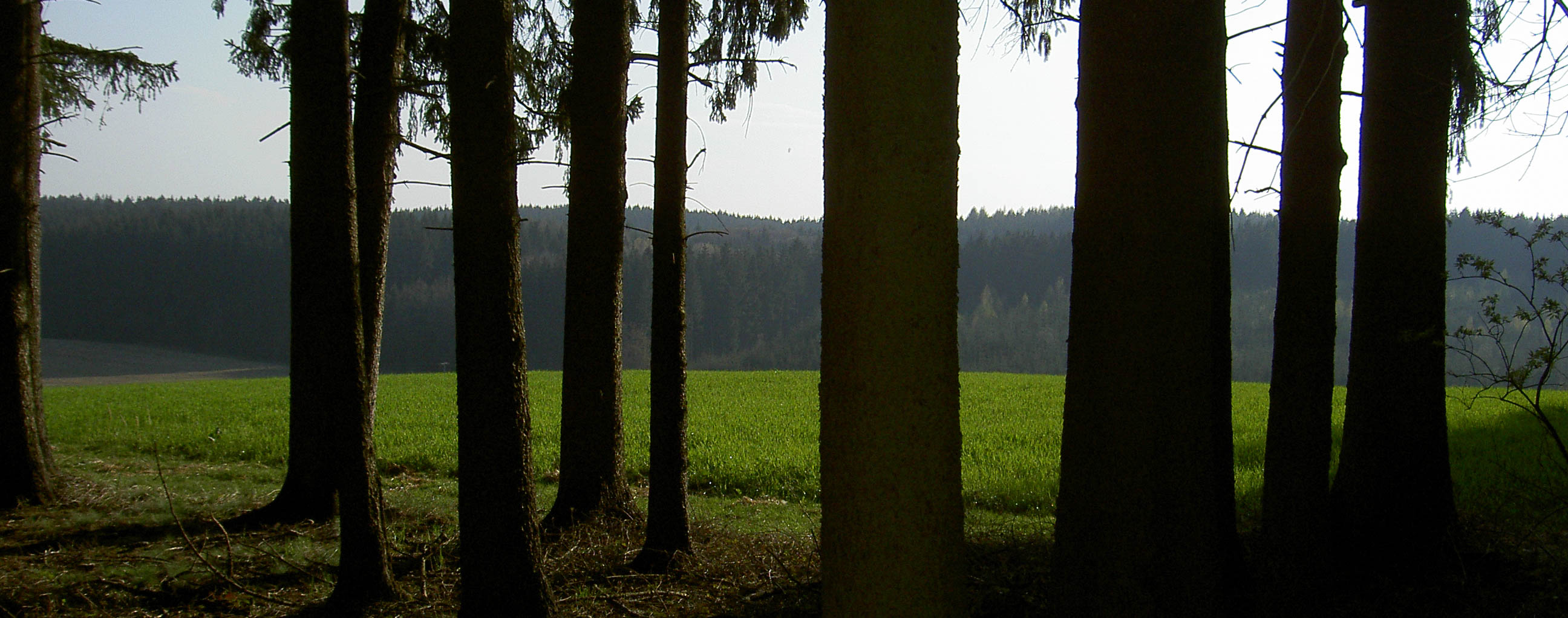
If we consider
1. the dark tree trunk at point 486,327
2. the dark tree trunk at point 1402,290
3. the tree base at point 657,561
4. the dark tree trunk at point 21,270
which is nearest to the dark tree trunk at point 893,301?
the dark tree trunk at point 486,327

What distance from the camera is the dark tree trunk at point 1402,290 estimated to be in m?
5.13

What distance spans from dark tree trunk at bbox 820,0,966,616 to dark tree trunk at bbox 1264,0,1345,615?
3526 mm

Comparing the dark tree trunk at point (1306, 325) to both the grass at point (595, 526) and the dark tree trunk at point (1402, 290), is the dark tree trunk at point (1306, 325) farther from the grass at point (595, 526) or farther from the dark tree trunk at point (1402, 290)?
the dark tree trunk at point (1402, 290)

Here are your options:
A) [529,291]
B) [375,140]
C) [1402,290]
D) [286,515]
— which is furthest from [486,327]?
[529,291]

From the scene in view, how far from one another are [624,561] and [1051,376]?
1089 inches

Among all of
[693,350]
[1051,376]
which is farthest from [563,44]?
[693,350]

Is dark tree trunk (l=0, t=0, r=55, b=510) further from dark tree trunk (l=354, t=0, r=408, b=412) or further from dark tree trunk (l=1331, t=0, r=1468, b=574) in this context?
dark tree trunk (l=1331, t=0, r=1468, b=574)

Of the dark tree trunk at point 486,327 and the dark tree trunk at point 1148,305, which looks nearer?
the dark tree trunk at point 1148,305

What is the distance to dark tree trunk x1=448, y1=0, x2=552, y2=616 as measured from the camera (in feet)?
13.2

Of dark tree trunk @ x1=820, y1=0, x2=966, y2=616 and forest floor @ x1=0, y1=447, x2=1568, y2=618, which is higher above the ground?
dark tree trunk @ x1=820, y1=0, x2=966, y2=616

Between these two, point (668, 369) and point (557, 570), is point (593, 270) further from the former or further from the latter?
point (557, 570)

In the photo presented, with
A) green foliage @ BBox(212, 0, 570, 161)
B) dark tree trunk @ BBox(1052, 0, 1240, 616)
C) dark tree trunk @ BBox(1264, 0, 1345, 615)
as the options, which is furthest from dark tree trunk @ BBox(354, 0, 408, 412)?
dark tree trunk @ BBox(1264, 0, 1345, 615)

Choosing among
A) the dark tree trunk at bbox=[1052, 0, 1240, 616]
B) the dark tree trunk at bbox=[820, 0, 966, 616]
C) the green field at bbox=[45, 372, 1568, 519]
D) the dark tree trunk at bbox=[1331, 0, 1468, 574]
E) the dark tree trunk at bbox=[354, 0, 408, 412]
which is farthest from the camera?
the green field at bbox=[45, 372, 1568, 519]

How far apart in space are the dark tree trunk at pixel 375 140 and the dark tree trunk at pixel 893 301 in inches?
245
